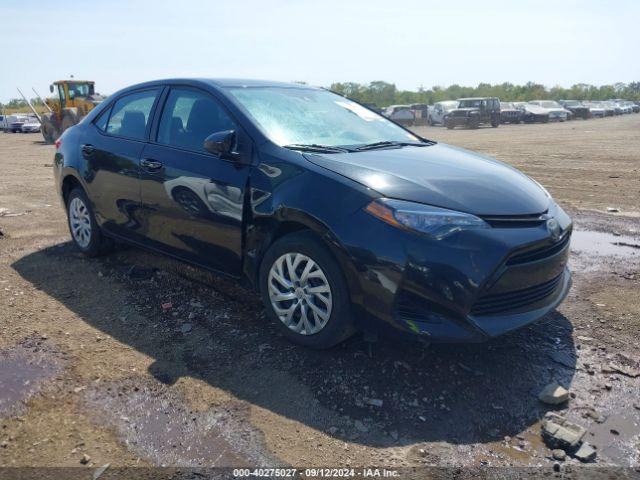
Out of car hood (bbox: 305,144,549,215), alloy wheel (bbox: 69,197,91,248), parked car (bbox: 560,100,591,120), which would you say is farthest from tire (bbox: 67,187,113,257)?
parked car (bbox: 560,100,591,120)

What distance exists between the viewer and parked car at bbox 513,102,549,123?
1540 inches

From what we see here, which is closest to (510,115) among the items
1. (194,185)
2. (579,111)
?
(579,111)

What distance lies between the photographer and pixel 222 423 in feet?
9.26

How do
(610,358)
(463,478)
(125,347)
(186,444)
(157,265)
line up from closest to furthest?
(463,478) → (186,444) → (610,358) → (125,347) → (157,265)

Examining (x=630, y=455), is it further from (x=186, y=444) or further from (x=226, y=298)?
(x=226, y=298)

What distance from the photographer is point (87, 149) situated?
17.0 ft

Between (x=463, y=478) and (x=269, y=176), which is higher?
(x=269, y=176)

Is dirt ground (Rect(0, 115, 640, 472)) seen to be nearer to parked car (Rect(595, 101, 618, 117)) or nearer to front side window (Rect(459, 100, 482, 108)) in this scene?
front side window (Rect(459, 100, 482, 108))

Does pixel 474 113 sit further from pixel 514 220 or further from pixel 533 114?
pixel 514 220

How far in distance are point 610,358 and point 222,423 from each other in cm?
242

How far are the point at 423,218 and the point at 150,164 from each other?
2.39m

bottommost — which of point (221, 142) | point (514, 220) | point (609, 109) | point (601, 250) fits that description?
point (601, 250)

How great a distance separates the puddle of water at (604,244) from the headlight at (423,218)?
3.20 metres

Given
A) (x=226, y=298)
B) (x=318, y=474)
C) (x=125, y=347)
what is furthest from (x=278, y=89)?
(x=318, y=474)
